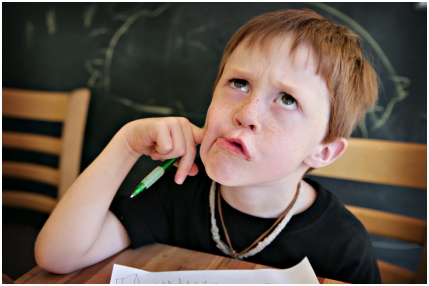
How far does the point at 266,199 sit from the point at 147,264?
281 millimetres

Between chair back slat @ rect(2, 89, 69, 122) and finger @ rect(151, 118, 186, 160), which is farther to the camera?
chair back slat @ rect(2, 89, 69, 122)

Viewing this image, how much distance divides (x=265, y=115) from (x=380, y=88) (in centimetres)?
67

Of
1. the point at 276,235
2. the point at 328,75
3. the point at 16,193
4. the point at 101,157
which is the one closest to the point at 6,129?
the point at 16,193

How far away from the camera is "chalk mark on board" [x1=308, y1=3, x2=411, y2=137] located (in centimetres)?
114

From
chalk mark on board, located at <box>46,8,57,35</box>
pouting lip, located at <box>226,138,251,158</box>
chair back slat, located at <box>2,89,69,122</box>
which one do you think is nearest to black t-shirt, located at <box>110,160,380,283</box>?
pouting lip, located at <box>226,138,251,158</box>

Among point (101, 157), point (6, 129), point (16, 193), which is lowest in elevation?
point (16, 193)

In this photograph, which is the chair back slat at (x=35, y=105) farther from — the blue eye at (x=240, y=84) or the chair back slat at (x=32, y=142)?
the blue eye at (x=240, y=84)

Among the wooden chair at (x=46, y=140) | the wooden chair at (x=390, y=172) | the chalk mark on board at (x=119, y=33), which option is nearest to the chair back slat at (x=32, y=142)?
the wooden chair at (x=46, y=140)

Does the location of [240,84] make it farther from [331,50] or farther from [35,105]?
[35,105]

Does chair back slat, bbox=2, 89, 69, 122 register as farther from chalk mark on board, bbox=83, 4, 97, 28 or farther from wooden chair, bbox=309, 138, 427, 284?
A: wooden chair, bbox=309, 138, 427, 284

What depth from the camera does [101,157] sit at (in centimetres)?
77

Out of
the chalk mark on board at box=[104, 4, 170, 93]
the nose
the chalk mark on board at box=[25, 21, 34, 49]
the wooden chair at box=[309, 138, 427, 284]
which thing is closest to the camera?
the nose

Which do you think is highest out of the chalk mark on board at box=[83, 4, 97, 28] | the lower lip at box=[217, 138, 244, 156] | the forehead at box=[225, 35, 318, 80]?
the chalk mark on board at box=[83, 4, 97, 28]

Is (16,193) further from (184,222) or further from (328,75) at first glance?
(328,75)
